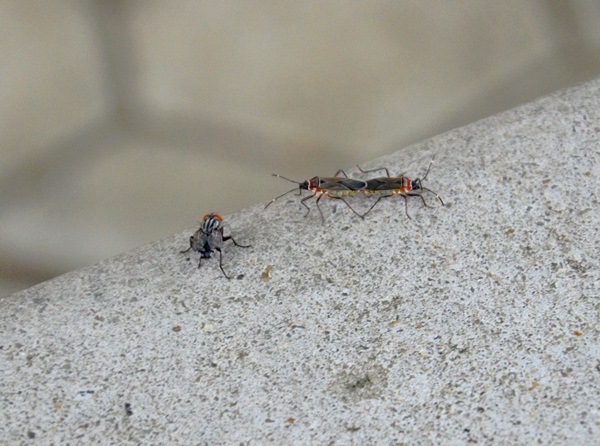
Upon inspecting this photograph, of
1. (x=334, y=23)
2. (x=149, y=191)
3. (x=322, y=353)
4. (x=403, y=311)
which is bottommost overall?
(x=322, y=353)

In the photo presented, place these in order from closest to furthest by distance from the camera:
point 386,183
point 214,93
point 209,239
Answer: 1. point 209,239
2. point 386,183
3. point 214,93

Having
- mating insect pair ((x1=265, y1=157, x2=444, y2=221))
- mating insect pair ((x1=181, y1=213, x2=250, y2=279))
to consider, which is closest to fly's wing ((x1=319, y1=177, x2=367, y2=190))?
mating insect pair ((x1=265, y1=157, x2=444, y2=221))

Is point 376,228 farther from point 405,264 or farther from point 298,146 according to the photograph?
point 298,146

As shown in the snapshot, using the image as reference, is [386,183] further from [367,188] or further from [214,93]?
[214,93]

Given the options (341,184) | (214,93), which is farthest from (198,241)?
(214,93)

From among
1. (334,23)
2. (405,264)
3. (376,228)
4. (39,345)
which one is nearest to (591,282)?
(405,264)

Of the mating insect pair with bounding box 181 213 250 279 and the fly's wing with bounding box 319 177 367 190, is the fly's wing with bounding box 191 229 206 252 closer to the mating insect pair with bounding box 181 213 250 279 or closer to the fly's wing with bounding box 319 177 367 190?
the mating insect pair with bounding box 181 213 250 279
